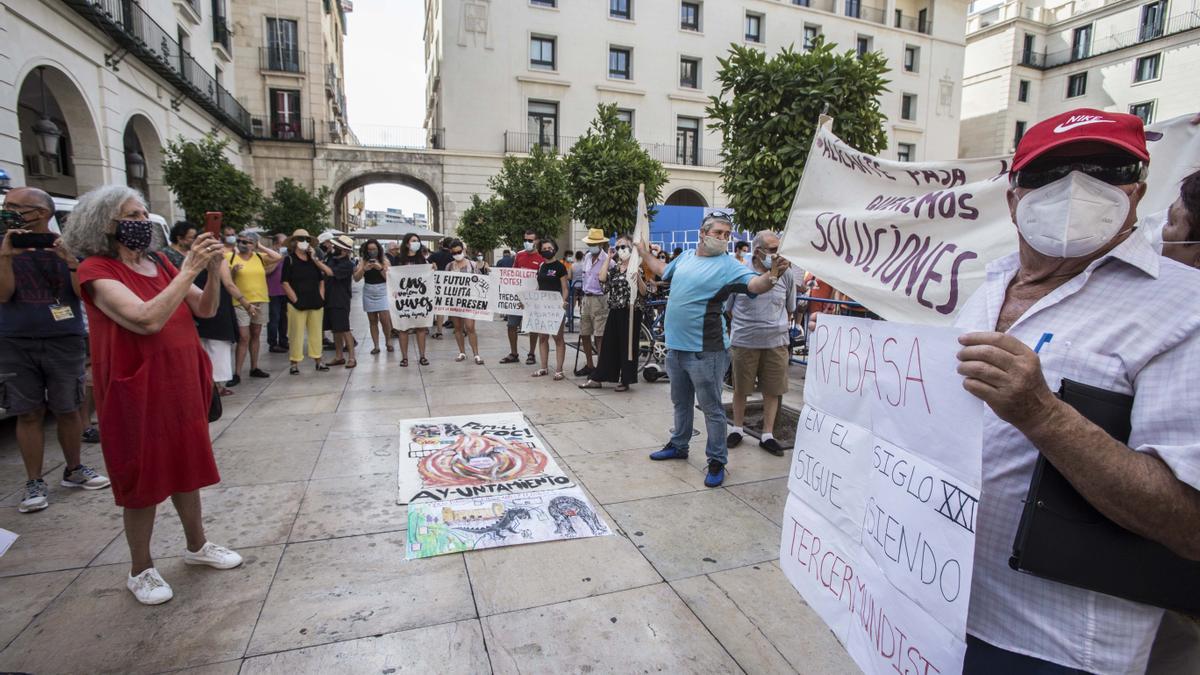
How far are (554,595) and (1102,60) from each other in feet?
157

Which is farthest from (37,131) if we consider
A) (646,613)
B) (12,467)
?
(646,613)

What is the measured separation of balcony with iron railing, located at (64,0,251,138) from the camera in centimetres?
1229

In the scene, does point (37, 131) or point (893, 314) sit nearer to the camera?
point (893, 314)

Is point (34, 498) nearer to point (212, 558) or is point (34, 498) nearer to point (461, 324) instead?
point (212, 558)

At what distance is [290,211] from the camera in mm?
22188

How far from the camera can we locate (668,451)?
501cm

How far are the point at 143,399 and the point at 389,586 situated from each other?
1527 mm

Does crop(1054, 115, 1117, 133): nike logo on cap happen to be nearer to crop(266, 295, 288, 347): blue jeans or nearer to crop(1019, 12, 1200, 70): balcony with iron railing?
crop(266, 295, 288, 347): blue jeans

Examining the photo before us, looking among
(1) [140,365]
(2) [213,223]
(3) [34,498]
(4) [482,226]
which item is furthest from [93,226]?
(4) [482,226]

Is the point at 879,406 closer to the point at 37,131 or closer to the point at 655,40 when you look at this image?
the point at 37,131

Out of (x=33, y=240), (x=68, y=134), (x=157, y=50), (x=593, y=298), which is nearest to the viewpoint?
(x=33, y=240)

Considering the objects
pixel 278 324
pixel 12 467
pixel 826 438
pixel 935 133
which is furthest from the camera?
pixel 935 133

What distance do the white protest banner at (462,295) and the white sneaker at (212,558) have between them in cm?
612

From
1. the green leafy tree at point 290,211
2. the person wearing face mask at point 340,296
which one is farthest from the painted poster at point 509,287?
the green leafy tree at point 290,211
